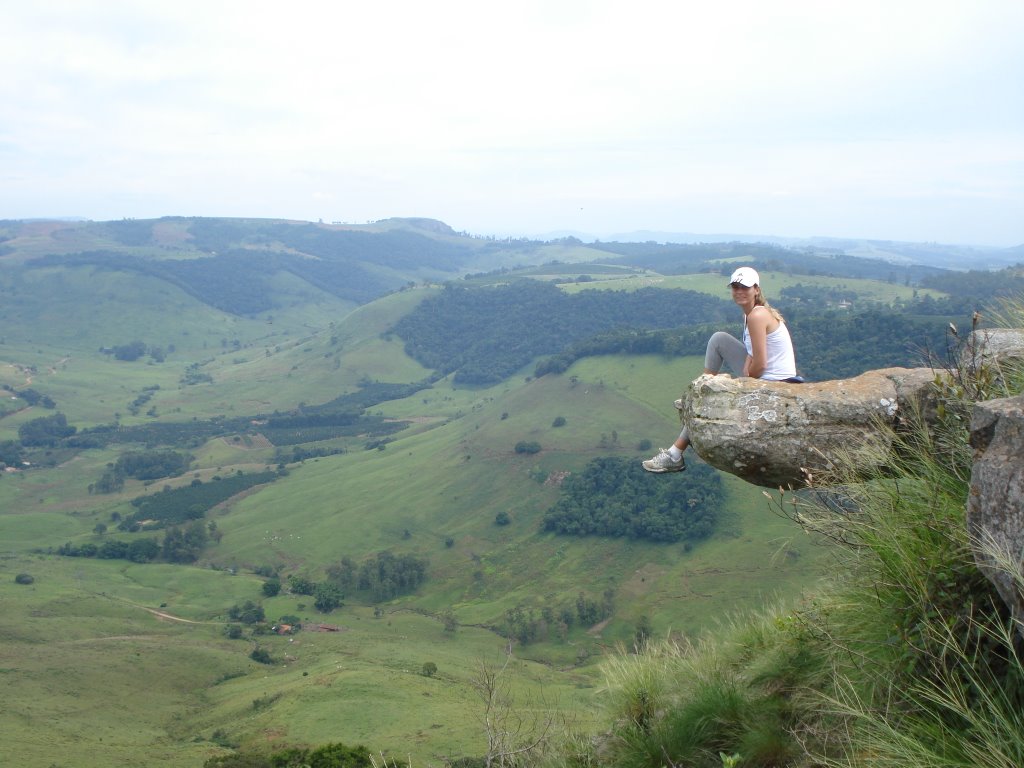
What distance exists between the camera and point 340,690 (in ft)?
145

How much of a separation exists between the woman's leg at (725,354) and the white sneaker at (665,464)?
4.20 ft

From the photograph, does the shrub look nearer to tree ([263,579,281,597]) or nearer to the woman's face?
tree ([263,579,281,597])

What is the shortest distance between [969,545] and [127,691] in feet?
192

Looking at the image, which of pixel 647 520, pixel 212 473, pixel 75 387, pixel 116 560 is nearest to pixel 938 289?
pixel 647 520

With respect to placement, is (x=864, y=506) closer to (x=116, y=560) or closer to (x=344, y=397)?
(x=116, y=560)

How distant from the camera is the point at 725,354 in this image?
30.7 feet

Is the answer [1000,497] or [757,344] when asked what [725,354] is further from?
[1000,497]

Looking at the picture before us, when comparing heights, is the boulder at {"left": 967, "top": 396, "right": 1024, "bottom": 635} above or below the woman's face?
below

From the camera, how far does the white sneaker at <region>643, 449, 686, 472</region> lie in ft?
29.4

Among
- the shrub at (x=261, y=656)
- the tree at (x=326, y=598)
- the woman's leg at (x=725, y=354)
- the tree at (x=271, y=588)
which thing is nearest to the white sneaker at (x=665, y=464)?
the woman's leg at (x=725, y=354)

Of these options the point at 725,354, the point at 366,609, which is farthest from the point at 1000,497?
the point at 366,609

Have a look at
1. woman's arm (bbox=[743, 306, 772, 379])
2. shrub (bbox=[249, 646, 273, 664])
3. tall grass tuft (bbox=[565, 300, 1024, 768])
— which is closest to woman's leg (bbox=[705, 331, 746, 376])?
woman's arm (bbox=[743, 306, 772, 379])

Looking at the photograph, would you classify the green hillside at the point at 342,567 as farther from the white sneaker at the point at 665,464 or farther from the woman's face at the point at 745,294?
the woman's face at the point at 745,294

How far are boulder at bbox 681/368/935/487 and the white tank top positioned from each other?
85 cm
